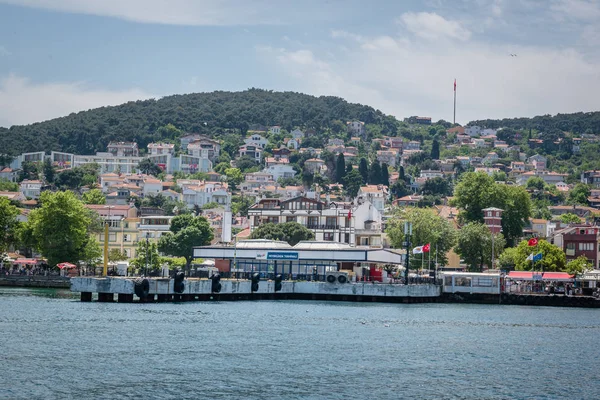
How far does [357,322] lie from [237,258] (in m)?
33.8

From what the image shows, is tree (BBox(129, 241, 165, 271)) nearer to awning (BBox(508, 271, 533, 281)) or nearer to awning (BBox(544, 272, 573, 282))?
awning (BBox(508, 271, 533, 281))

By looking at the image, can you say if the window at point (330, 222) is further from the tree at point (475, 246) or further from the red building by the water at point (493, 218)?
the red building by the water at point (493, 218)

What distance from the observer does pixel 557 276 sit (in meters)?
102

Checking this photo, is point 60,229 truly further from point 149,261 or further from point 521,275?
point 521,275

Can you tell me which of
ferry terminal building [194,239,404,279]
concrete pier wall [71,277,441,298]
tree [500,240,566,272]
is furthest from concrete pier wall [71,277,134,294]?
tree [500,240,566,272]

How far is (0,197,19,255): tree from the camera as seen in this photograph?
4257 inches

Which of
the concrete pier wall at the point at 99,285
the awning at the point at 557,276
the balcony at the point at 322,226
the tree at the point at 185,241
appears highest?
the balcony at the point at 322,226

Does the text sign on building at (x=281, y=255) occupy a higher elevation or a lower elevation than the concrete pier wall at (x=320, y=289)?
higher

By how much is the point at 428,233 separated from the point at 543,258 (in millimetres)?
14387

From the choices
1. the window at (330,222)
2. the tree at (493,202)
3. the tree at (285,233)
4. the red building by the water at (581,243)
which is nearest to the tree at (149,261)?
the tree at (285,233)

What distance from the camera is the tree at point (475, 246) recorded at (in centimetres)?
11794

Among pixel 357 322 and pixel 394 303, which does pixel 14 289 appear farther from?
pixel 357 322

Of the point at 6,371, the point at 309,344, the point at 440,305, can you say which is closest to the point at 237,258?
the point at 440,305

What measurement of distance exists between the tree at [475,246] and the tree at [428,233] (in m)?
2.47
